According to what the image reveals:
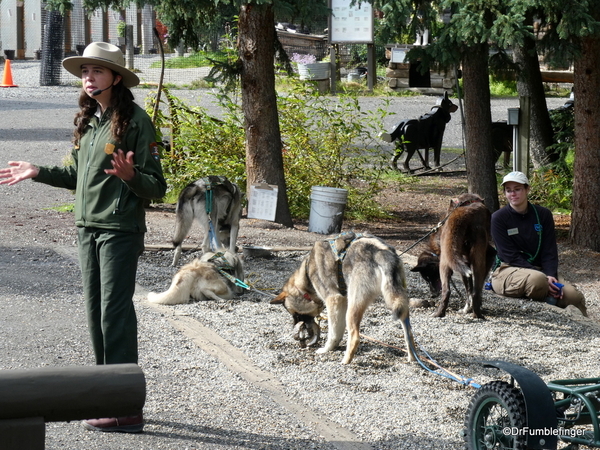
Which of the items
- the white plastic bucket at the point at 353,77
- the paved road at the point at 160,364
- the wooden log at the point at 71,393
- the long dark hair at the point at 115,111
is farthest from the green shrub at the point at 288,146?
the white plastic bucket at the point at 353,77

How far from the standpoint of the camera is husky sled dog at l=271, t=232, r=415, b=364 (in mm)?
5859

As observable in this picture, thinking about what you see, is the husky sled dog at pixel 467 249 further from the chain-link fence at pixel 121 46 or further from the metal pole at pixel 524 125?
the chain-link fence at pixel 121 46

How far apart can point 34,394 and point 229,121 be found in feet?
32.8

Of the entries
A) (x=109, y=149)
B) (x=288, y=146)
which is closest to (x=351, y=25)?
(x=288, y=146)

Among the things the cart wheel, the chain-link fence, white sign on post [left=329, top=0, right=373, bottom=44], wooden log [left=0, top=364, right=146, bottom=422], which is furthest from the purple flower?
wooden log [left=0, top=364, right=146, bottom=422]

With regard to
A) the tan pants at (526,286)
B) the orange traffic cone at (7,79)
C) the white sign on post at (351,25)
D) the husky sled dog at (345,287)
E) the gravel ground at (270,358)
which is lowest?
A: the gravel ground at (270,358)

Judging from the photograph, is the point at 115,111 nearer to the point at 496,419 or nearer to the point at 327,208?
the point at 496,419

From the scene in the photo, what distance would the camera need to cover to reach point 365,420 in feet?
16.3

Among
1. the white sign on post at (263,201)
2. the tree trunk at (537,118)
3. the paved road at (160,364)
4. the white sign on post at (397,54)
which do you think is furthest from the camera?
the white sign on post at (397,54)

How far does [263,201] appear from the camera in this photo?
37.3 ft

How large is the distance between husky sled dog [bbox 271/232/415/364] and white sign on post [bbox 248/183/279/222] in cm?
484

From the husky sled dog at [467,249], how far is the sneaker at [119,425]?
350 cm

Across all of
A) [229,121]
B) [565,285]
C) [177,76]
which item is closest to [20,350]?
[565,285]

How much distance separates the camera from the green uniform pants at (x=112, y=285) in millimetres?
4527
